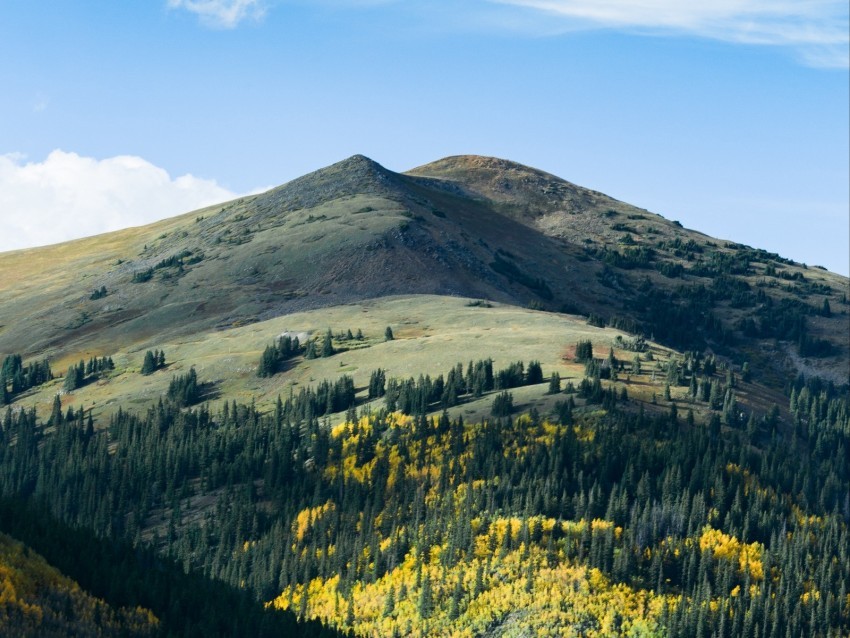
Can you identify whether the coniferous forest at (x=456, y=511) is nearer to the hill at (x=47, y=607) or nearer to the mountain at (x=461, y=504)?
the mountain at (x=461, y=504)

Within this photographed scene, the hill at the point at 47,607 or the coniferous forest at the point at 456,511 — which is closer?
the hill at the point at 47,607

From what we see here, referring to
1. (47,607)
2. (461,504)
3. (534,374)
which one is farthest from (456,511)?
(47,607)

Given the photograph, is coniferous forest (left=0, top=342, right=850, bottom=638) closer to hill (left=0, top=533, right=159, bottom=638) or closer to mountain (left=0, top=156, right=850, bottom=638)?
mountain (left=0, top=156, right=850, bottom=638)

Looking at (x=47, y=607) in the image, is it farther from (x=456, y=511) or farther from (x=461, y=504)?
(x=461, y=504)

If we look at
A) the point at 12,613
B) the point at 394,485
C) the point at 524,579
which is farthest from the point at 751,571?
the point at 12,613

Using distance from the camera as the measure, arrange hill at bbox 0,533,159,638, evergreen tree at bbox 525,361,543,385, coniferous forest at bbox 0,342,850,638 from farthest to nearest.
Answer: evergreen tree at bbox 525,361,543,385 → coniferous forest at bbox 0,342,850,638 → hill at bbox 0,533,159,638

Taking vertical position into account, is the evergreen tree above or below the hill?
above

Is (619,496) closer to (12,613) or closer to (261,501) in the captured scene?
(261,501)

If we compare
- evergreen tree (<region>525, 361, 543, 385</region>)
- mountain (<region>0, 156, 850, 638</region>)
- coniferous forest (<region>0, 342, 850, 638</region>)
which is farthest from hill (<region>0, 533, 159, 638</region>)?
evergreen tree (<region>525, 361, 543, 385</region>)

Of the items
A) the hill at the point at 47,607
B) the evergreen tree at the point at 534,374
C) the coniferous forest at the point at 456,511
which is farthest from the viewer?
the evergreen tree at the point at 534,374

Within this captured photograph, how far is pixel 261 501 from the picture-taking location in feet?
534

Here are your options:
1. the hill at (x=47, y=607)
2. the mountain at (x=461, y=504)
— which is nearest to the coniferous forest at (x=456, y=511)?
the mountain at (x=461, y=504)

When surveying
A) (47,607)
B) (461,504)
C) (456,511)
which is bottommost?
(456,511)

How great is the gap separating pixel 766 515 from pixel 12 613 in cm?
7646
